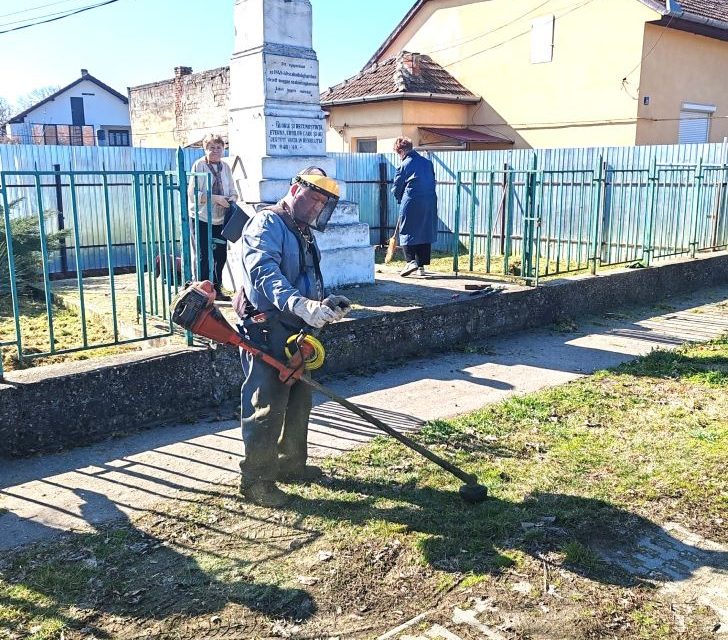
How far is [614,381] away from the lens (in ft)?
20.1

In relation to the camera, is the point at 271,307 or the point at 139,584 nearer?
the point at 139,584

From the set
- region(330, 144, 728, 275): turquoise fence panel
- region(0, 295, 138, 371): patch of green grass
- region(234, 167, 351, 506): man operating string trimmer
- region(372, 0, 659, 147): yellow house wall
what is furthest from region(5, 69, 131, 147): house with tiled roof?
region(234, 167, 351, 506): man operating string trimmer

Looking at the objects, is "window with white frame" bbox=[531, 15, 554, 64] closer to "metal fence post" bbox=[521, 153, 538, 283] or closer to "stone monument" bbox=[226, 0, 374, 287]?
"metal fence post" bbox=[521, 153, 538, 283]

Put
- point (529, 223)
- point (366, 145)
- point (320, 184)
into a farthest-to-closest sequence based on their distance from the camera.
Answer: point (366, 145) < point (529, 223) < point (320, 184)

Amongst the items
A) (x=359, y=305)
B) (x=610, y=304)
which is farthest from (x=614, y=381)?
(x=610, y=304)

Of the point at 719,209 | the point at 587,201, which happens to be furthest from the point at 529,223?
the point at 719,209

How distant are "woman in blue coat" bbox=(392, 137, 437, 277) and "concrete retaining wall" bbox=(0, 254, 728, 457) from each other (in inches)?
70.5

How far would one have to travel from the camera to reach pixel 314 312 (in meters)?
3.50

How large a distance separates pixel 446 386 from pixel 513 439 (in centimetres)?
127

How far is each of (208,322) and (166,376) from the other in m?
1.71

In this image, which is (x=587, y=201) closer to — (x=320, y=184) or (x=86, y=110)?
(x=320, y=184)

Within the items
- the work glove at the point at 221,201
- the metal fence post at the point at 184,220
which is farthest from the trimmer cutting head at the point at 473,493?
the work glove at the point at 221,201

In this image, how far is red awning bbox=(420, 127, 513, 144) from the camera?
693 inches

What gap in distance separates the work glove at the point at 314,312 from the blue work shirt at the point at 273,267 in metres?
0.06
